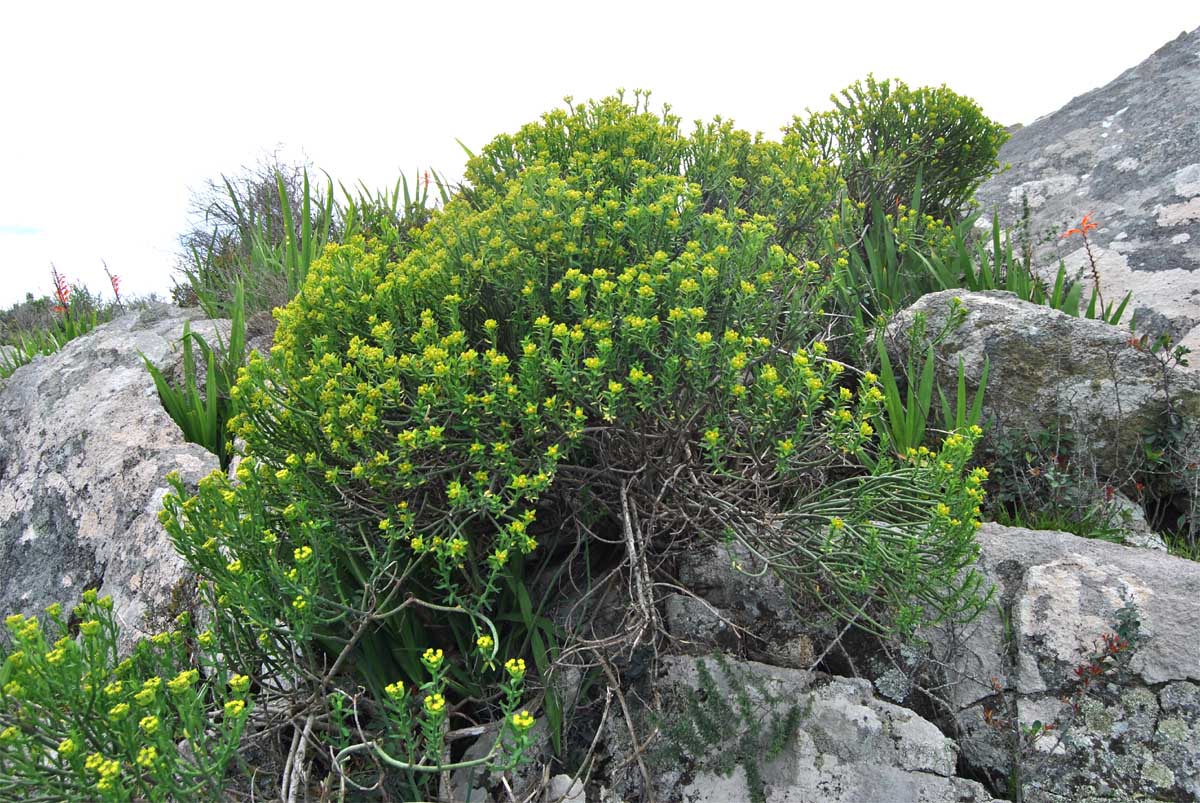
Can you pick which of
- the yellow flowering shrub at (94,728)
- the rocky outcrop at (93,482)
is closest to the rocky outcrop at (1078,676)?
the yellow flowering shrub at (94,728)

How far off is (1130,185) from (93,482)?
23.7 feet

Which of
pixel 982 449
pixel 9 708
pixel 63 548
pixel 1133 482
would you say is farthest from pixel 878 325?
pixel 63 548

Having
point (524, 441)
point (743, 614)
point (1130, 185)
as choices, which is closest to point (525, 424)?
point (524, 441)

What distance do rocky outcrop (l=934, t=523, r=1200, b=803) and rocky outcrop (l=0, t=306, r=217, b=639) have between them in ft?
10.5

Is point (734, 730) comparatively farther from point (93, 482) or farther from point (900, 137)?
point (900, 137)

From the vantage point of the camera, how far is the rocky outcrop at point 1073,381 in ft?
12.7

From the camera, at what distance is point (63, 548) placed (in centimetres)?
415

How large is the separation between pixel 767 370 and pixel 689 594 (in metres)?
0.86

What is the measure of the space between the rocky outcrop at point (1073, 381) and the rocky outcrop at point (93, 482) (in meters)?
3.70

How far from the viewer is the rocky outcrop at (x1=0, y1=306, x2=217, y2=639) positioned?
3.72m

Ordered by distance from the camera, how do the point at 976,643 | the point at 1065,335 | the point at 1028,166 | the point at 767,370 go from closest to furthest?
the point at 767,370 → the point at 976,643 → the point at 1065,335 → the point at 1028,166

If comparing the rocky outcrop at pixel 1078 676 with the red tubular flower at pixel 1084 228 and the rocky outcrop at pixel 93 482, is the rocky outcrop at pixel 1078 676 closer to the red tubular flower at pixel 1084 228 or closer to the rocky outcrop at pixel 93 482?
the red tubular flower at pixel 1084 228

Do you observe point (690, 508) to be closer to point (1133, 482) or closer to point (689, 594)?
point (689, 594)

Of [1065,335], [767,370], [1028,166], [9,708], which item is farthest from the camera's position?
[1028,166]
